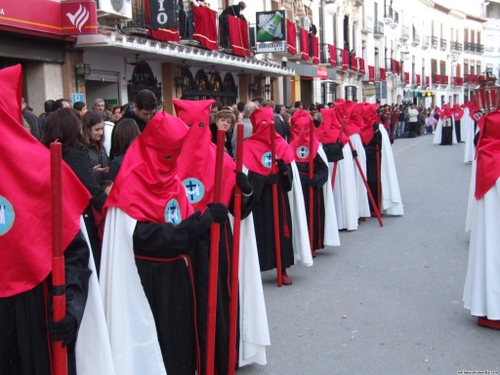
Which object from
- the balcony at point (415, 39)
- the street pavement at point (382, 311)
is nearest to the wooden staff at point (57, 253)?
the street pavement at point (382, 311)

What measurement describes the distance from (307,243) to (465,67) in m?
69.6

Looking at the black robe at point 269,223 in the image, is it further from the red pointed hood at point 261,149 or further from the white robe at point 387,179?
the white robe at point 387,179

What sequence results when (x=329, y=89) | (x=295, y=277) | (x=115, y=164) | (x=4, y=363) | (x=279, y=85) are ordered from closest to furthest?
(x=4, y=363) < (x=115, y=164) < (x=295, y=277) < (x=279, y=85) < (x=329, y=89)

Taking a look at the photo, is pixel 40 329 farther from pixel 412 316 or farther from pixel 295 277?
pixel 295 277

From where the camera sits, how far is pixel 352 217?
942 cm

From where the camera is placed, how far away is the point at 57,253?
2584 mm

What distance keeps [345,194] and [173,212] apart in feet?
20.0

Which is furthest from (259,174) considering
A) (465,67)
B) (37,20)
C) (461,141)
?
(465,67)

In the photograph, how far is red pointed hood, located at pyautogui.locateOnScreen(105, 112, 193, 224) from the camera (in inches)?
131

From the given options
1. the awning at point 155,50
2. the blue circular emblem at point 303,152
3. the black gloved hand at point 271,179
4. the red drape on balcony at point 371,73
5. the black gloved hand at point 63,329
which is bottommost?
the black gloved hand at point 63,329

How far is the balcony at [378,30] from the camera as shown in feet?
147

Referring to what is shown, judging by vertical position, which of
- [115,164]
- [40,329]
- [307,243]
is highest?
[115,164]

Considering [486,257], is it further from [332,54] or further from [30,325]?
[332,54]

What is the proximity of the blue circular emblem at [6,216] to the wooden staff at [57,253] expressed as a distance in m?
0.26
